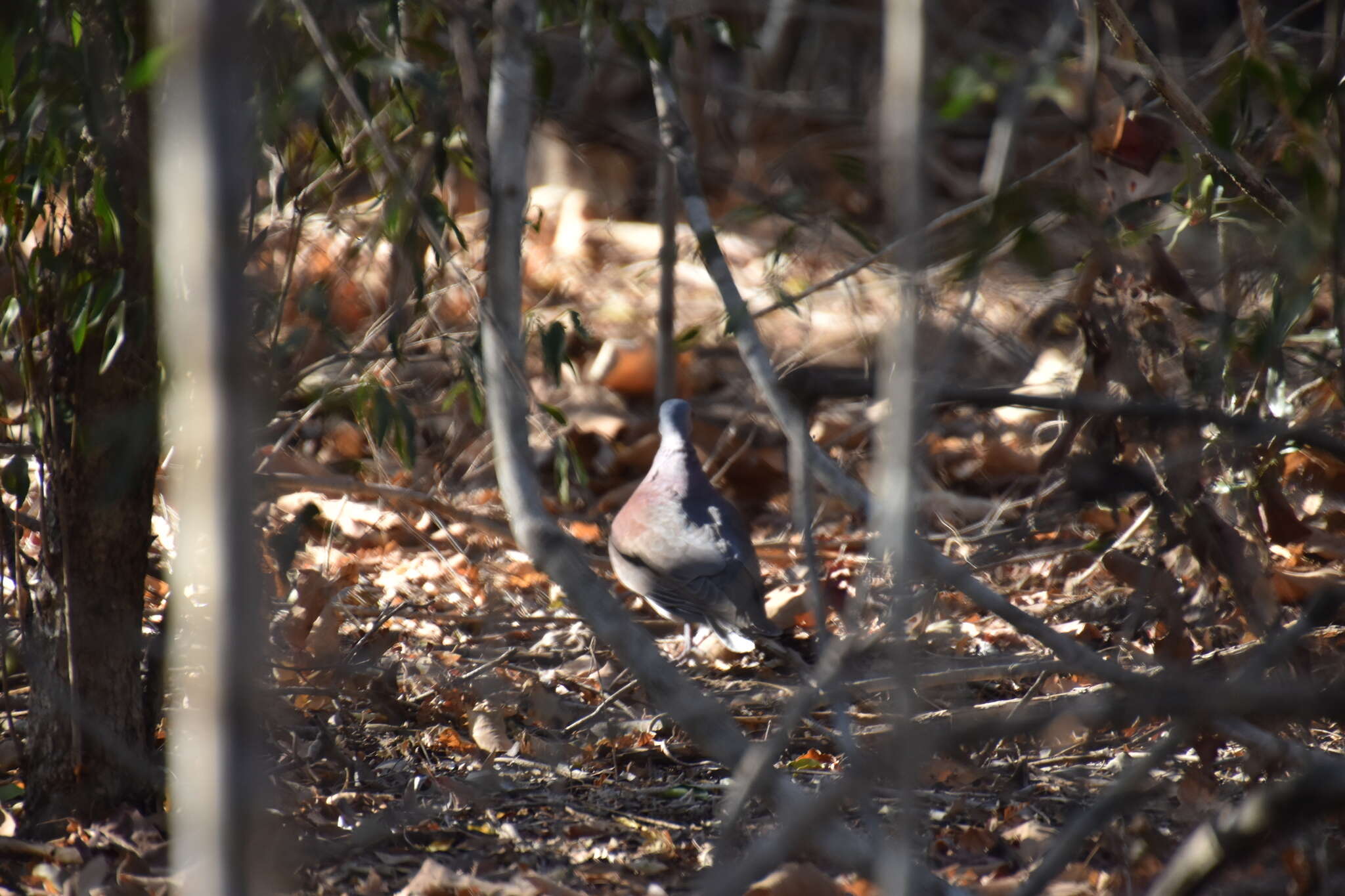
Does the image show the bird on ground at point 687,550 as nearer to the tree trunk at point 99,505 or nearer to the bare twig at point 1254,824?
the tree trunk at point 99,505

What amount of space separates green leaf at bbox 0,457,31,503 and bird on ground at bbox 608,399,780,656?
2.33 m

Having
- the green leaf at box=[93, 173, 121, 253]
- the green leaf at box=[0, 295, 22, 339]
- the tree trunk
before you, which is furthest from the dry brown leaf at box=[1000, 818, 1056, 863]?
the green leaf at box=[0, 295, 22, 339]

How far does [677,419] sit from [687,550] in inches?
26.0

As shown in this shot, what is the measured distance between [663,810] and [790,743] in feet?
1.68

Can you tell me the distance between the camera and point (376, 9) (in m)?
2.87

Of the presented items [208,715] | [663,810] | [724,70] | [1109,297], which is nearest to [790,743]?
[663,810]

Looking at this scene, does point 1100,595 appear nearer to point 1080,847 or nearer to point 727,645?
point 727,645

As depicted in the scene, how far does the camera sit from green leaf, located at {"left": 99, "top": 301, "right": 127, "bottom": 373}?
226 centimetres

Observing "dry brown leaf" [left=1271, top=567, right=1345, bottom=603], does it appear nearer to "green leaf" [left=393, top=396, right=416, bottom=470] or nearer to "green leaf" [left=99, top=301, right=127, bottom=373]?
"green leaf" [left=393, top=396, right=416, bottom=470]

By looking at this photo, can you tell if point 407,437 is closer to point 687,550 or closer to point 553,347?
point 553,347

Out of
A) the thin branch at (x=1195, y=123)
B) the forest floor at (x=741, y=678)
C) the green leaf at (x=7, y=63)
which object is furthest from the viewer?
the thin branch at (x=1195, y=123)

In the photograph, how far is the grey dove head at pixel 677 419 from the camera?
496cm

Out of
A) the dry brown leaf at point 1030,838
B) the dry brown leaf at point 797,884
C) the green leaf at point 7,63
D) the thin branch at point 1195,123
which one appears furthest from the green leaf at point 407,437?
A: the thin branch at point 1195,123

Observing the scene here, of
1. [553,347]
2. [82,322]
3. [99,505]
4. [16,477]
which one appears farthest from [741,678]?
[82,322]
